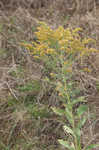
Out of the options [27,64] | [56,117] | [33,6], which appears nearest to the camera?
[56,117]

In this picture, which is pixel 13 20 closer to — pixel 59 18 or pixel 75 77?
pixel 59 18

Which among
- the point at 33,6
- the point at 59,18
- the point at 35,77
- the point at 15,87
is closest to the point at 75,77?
the point at 35,77

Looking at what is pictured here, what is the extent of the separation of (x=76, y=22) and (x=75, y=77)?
1.29m

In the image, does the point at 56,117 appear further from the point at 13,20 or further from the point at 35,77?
the point at 13,20

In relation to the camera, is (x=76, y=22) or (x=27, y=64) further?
(x=76, y=22)

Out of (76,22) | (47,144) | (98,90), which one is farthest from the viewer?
(76,22)

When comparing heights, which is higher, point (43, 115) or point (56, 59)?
point (56, 59)

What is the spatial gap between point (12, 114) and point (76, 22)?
6.14ft

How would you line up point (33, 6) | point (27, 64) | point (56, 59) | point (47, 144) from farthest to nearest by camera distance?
point (33, 6)
point (27, 64)
point (47, 144)
point (56, 59)

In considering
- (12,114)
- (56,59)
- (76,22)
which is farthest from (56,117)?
(76,22)

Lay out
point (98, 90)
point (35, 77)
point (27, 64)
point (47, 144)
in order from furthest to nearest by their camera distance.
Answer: point (27, 64) < point (35, 77) < point (98, 90) < point (47, 144)

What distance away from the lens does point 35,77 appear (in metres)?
2.65

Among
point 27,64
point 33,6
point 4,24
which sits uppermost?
point 33,6

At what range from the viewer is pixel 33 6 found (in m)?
4.06
